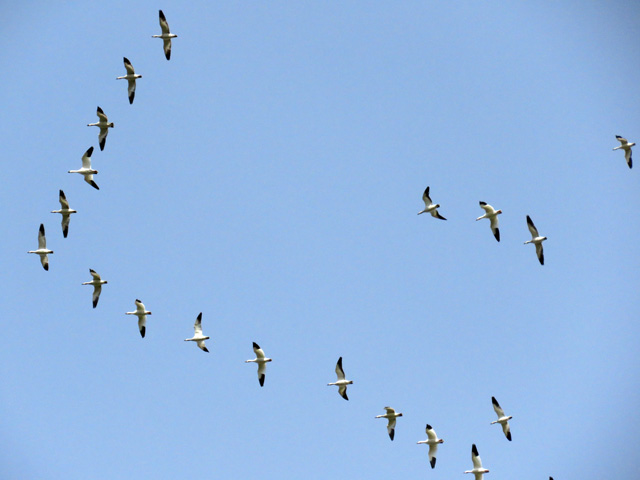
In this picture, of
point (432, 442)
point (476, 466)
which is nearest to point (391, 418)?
point (432, 442)

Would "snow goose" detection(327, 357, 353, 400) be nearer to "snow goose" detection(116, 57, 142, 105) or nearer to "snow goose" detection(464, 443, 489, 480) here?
"snow goose" detection(464, 443, 489, 480)

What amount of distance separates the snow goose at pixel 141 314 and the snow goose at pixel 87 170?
726 centimetres

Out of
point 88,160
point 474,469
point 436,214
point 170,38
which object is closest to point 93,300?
point 88,160

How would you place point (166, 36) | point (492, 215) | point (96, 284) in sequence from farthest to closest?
point (96, 284) < point (492, 215) < point (166, 36)

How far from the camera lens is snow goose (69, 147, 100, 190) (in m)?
50.3

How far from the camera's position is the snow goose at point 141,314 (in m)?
52.0

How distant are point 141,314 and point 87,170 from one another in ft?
28.6

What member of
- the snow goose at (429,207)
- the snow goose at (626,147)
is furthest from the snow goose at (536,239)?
the snow goose at (626,147)

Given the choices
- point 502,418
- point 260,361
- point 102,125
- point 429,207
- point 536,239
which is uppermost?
point 102,125

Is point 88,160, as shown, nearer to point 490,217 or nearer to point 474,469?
point 490,217

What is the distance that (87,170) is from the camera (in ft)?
165

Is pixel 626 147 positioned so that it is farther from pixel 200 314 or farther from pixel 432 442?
pixel 200 314

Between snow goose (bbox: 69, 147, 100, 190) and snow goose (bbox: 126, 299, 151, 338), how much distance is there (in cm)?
726

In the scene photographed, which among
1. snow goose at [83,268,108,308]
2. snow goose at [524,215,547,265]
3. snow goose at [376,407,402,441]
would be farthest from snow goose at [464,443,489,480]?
snow goose at [83,268,108,308]
